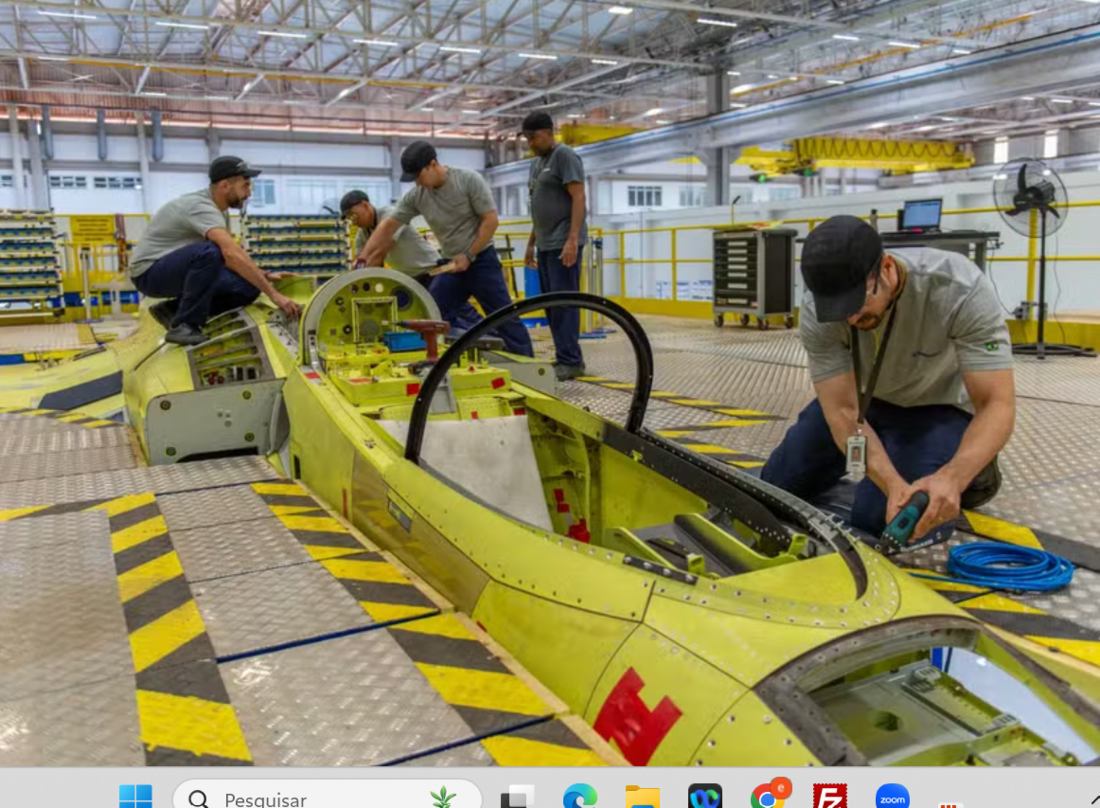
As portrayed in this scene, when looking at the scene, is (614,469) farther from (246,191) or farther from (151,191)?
(151,191)

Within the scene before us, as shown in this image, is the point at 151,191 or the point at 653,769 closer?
the point at 653,769

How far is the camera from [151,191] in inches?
966

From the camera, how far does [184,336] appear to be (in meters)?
5.44

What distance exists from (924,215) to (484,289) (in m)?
5.16

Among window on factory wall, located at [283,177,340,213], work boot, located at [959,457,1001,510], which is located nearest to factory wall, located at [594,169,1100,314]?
work boot, located at [959,457,1001,510]

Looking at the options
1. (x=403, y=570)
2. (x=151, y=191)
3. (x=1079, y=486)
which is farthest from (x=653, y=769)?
(x=151, y=191)

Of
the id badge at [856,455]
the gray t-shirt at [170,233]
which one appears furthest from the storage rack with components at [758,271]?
the id badge at [856,455]

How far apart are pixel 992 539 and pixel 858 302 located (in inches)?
55.1

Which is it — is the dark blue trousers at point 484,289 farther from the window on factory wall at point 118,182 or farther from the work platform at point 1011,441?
the window on factory wall at point 118,182

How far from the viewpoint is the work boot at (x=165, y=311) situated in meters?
6.11

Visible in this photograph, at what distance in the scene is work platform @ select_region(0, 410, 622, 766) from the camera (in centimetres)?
188

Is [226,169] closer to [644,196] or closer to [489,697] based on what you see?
[489,697]

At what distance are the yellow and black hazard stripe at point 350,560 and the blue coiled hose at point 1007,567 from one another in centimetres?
167

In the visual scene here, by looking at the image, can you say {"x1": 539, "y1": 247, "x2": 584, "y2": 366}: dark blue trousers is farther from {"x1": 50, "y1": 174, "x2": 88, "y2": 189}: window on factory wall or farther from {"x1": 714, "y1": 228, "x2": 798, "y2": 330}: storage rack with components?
{"x1": 50, "y1": 174, "x2": 88, "y2": 189}: window on factory wall
